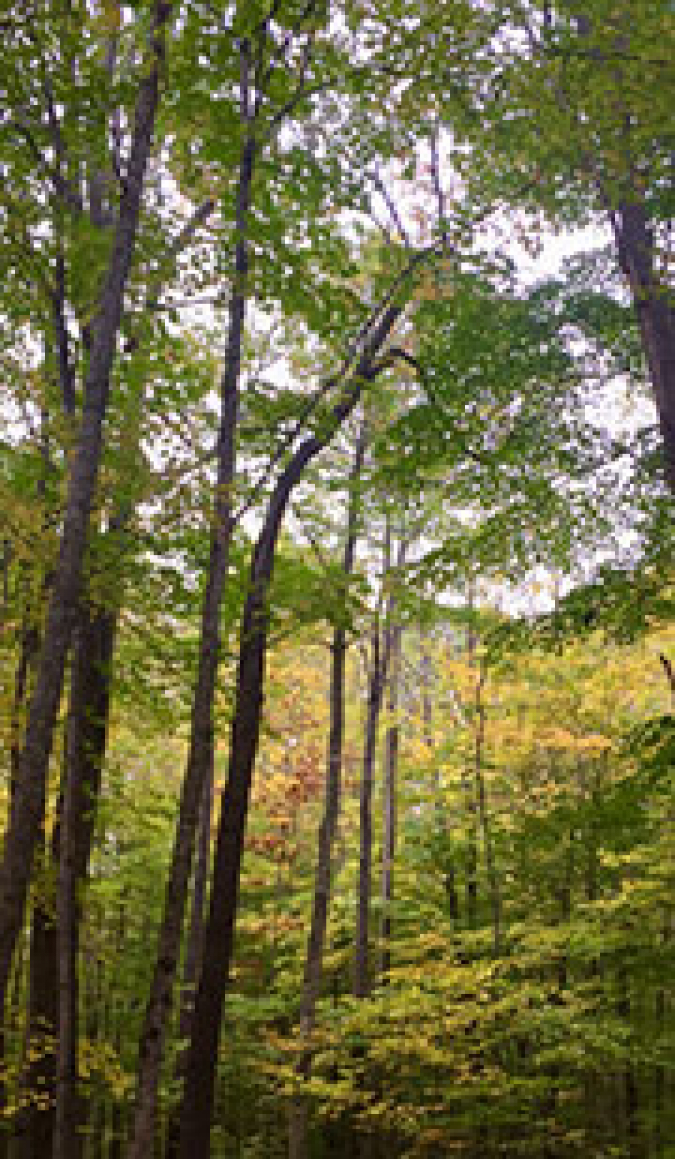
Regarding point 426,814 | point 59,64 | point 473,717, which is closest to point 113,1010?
point 426,814

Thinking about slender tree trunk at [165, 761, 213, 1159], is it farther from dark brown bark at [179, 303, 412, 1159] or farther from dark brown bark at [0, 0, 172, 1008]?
dark brown bark at [0, 0, 172, 1008]

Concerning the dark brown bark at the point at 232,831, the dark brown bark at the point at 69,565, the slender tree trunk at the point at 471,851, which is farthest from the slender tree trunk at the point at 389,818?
the dark brown bark at the point at 69,565

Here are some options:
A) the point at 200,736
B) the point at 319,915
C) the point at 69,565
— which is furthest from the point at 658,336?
the point at 319,915

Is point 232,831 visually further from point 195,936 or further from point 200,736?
point 195,936

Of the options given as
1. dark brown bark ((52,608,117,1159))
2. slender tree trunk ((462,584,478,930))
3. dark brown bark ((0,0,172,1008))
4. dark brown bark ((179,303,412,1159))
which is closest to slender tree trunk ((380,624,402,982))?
slender tree trunk ((462,584,478,930))

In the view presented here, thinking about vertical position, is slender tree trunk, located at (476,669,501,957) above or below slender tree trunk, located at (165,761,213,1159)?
above

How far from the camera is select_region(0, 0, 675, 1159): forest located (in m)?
6.69

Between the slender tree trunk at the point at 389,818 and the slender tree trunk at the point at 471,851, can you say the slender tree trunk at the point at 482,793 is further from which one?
the slender tree trunk at the point at 389,818

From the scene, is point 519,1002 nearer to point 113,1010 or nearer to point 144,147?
point 144,147

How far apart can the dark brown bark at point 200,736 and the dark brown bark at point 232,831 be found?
40.6 inches

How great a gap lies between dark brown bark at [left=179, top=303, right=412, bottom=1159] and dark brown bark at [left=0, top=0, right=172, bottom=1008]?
239cm

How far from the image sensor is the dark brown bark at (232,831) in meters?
7.11

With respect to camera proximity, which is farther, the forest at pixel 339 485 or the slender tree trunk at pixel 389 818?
the slender tree trunk at pixel 389 818

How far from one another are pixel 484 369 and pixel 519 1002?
6.76 meters
